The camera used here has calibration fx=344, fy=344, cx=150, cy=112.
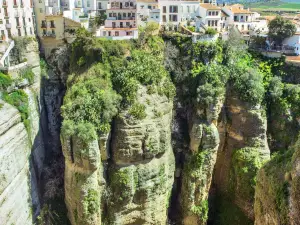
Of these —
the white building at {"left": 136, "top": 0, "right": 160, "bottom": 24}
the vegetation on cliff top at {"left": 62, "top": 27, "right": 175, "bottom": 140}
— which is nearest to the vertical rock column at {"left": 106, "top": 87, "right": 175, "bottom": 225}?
the vegetation on cliff top at {"left": 62, "top": 27, "right": 175, "bottom": 140}

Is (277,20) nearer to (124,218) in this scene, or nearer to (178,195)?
(178,195)

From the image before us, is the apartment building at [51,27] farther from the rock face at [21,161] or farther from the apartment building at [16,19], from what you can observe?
the rock face at [21,161]

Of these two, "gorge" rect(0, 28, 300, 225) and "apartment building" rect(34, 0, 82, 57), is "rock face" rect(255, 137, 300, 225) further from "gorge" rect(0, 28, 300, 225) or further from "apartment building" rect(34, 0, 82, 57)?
"apartment building" rect(34, 0, 82, 57)

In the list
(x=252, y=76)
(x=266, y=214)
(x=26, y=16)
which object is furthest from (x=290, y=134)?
(x=26, y=16)

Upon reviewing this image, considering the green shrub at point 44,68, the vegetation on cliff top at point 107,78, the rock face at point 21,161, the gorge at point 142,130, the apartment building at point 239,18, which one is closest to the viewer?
the rock face at point 21,161

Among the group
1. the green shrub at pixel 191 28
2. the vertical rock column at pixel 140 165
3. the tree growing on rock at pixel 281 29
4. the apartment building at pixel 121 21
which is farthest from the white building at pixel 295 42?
the vertical rock column at pixel 140 165

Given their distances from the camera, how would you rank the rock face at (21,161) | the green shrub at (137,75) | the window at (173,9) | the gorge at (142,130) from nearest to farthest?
the rock face at (21,161)
the gorge at (142,130)
the green shrub at (137,75)
the window at (173,9)
